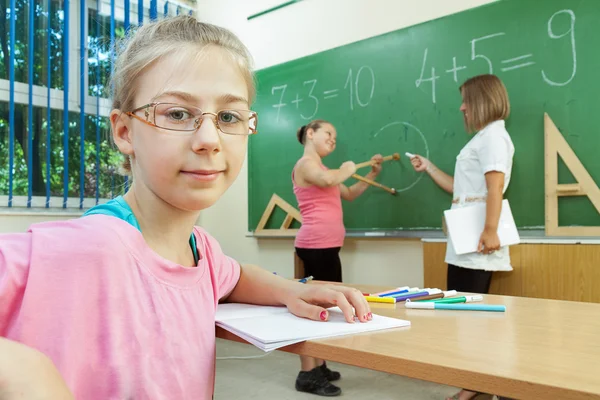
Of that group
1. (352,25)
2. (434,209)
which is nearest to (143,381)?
(434,209)

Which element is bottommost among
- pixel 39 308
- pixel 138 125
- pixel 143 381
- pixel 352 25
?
pixel 143 381

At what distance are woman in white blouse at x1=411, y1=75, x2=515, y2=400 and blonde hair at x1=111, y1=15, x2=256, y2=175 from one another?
1.52 meters

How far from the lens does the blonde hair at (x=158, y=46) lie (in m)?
0.84

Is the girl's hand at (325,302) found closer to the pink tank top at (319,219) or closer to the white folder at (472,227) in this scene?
the white folder at (472,227)

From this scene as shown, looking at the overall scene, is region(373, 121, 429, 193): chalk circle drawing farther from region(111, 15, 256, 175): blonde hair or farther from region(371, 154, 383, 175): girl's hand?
region(111, 15, 256, 175): blonde hair

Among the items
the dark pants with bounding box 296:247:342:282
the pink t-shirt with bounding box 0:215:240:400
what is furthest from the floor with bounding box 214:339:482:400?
the pink t-shirt with bounding box 0:215:240:400

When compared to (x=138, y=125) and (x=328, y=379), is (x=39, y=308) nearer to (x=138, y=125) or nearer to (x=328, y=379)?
(x=138, y=125)

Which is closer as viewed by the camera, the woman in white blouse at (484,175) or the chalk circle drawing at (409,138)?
the woman in white blouse at (484,175)

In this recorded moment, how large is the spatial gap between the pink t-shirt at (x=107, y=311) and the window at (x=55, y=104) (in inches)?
105

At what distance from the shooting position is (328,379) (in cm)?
265

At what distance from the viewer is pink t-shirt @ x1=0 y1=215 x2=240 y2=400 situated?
0.63 metres

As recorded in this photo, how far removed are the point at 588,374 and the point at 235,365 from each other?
2.72m

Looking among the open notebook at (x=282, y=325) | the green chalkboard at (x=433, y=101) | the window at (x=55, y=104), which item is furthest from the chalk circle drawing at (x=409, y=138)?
the open notebook at (x=282, y=325)

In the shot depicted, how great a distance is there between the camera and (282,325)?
868 mm
